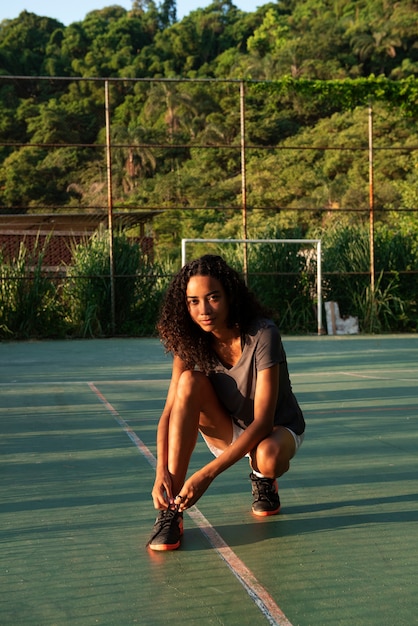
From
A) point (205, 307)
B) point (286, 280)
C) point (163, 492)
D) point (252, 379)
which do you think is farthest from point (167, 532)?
point (286, 280)

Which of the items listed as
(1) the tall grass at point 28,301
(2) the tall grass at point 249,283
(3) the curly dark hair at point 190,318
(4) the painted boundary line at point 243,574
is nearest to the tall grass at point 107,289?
(2) the tall grass at point 249,283

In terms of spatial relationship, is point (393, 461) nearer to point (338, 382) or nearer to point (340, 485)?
point (340, 485)

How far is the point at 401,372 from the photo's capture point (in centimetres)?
877

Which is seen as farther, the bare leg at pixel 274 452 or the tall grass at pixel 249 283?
the tall grass at pixel 249 283

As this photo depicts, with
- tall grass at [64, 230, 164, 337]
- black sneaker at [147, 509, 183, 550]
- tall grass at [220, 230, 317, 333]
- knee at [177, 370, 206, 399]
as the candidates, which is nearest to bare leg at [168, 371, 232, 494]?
knee at [177, 370, 206, 399]

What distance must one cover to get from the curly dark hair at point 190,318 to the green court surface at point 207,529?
23.9 inches

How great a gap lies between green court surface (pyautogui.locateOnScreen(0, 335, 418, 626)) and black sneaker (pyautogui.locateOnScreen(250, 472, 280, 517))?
0.04 meters

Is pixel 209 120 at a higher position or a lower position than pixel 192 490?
higher

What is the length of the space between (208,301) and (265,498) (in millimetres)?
753

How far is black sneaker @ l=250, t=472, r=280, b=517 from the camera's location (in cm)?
343

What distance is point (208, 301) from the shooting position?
3.34 meters

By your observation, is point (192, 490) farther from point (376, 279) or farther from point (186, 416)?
point (376, 279)

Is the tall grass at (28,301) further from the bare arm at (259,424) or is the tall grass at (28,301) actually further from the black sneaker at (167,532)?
the black sneaker at (167,532)

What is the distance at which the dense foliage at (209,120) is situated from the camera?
134 ft
